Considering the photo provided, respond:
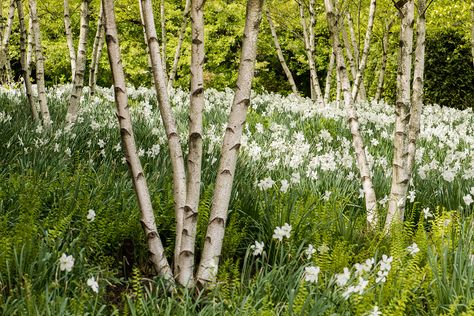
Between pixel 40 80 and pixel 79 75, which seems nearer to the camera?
pixel 79 75

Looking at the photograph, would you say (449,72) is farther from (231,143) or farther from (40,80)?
(231,143)

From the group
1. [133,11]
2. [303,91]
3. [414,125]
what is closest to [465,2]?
[133,11]

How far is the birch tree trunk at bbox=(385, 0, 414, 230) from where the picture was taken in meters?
4.10

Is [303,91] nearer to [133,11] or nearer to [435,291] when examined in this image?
[133,11]

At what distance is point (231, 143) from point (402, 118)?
1.67 metres

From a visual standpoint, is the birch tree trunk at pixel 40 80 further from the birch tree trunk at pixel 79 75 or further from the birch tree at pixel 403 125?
the birch tree at pixel 403 125

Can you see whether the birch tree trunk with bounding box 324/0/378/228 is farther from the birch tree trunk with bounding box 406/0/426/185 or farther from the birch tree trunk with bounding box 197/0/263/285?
the birch tree trunk with bounding box 197/0/263/285

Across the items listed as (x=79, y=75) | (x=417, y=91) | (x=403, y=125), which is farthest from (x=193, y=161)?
(x=79, y=75)

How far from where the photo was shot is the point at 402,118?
411 cm

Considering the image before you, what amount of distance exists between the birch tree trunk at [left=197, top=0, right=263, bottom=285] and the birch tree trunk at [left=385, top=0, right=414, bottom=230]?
1.57 m

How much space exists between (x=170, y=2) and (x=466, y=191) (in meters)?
16.6

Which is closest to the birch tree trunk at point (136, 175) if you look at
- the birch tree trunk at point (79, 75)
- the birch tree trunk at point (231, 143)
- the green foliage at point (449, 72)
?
the birch tree trunk at point (231, 143)

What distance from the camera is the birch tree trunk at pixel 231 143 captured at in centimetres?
296

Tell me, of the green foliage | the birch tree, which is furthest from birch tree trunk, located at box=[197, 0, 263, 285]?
the green foliage
